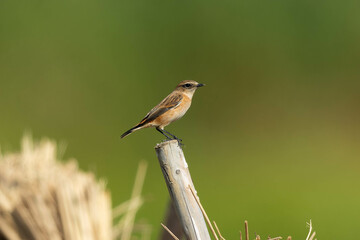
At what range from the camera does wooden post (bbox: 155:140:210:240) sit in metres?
3.39

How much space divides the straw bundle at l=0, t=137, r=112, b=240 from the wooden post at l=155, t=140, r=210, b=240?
138cm

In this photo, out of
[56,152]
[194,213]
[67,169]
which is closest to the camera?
[194,213]

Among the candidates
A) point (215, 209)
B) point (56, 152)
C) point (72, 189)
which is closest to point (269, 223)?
point (215, 209)

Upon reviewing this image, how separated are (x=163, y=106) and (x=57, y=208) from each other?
1039 mm

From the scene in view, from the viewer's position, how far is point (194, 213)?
3.40m

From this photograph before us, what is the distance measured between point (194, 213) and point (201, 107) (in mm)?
9135

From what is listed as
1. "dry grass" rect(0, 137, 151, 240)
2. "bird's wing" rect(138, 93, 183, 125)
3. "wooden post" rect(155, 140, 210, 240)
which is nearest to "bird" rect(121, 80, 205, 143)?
"bird's wing" rect(138, 93, 183, 125)

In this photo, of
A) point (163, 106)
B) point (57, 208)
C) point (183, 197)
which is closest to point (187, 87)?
point (163, 106)

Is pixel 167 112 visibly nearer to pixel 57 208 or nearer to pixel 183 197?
pixel 57 208

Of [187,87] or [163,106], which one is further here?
[187,87]

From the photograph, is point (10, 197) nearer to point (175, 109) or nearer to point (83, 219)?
point (83, 219)

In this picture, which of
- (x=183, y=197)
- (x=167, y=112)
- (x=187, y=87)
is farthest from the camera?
(x=187, y=87)

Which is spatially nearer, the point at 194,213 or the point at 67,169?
the point at 194,213

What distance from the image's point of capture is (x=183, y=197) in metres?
3.42
